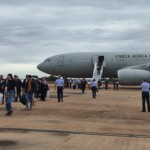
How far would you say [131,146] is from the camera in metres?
7.98

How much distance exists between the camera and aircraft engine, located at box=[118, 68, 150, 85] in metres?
40.9

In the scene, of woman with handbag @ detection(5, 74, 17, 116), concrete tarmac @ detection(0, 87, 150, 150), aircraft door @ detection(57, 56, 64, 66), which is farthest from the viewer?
aircraft door @ detection(57, 56, 64, 66)

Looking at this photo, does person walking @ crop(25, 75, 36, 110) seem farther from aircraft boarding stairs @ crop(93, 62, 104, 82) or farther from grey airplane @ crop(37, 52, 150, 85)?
aircraft boarding stairs @ crop(93, 62, 104, 82)

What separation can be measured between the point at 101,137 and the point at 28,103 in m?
8.46

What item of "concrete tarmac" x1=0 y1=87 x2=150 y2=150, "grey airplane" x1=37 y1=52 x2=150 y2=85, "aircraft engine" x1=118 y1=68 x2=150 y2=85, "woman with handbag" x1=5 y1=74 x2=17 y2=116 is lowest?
"concrete tarmac" x1=0 y1=87 x2=150 y2=150

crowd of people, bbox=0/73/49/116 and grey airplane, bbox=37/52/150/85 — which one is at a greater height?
grey airplane, bbox=37/52/150/85

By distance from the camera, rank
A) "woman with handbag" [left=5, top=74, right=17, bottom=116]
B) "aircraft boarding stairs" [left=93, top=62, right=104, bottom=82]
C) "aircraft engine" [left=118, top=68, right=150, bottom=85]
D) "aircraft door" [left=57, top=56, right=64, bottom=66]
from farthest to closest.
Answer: "aircraft door" [left=57, top=56, right=64, bottom=66] < "aircraft boarding stairs" [left=93, top=62, right=104, bottom=82] < "aircraft engine" [left=118, top=68, right=150, bottom=85] < "woman with handbag" [left=5, top=74, right=17, bottom=116]

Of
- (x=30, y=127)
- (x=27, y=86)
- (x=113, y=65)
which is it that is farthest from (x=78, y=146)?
(x=113, y=65)

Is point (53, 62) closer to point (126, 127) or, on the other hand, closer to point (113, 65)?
point (113, 65)

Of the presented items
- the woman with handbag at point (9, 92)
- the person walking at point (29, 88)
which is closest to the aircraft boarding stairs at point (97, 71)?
the person walking at point (29, 88)

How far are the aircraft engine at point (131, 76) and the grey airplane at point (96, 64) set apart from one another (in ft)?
0.73

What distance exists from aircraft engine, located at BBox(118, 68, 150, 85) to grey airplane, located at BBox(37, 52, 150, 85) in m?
0.22

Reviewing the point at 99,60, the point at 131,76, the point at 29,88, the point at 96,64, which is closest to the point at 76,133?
the point at 29,88

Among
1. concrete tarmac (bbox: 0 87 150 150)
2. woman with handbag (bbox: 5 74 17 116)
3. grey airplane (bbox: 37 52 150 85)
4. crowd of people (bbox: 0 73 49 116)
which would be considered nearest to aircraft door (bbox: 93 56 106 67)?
grey airplane (bbox: 37 52 150 85)
